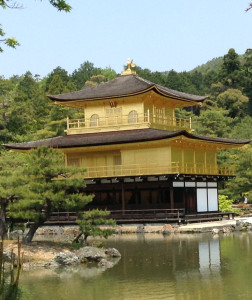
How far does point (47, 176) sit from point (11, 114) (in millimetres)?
34524

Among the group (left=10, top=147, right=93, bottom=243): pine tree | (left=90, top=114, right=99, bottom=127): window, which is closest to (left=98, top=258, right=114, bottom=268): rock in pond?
(left=10, top=147, right=93, bottom=243): pine tree

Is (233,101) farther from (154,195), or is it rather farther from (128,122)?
(154,195)

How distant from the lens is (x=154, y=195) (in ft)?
128

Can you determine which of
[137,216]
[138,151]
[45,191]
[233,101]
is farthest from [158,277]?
[233,101]

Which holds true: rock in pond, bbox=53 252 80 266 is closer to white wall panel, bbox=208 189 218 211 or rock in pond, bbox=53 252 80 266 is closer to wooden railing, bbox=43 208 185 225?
wooden railing, bbox=43 208 185 225

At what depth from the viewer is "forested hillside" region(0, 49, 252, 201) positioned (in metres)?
54.5

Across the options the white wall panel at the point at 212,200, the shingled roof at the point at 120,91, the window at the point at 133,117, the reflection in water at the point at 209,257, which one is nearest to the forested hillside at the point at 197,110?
the white wall panel at the point at 212,200

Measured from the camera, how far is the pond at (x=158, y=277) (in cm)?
1538

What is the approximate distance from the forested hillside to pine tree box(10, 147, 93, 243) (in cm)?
2500

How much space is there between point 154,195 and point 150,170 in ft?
8.88

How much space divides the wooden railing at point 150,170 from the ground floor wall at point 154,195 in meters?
0.70

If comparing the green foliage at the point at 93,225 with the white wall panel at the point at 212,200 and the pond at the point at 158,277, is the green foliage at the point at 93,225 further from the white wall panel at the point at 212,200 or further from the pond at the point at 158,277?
the white wall panel at the point at 212,200

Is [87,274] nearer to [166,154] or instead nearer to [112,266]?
[112,266]

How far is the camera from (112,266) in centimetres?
2045
